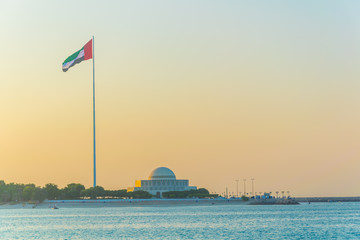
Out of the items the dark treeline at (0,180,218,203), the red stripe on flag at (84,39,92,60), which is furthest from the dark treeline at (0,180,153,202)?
the red stripe on flag at (84,39,92,60)

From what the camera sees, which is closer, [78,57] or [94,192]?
[78,57]

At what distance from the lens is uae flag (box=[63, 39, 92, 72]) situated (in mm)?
127812

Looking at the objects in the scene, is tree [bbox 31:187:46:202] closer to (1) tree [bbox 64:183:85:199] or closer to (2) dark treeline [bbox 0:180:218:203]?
(2) dark treeline [bbox 0:180:218:203]

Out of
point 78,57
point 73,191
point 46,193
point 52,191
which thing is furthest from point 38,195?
point 78,57

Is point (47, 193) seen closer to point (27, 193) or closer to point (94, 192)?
point (27, 193)

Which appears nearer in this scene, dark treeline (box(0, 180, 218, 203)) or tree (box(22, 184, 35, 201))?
dark treeline (box(0, 180, 218, 203))

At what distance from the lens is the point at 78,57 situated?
132750 millimetres

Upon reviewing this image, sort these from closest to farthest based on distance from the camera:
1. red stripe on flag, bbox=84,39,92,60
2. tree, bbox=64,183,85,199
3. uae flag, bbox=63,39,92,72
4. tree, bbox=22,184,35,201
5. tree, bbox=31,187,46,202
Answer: uae flag, bbox=63,39,92,72, red stripe on flag, bbox=84,39,92,60, tree, bbox=31,187,46,202, tree, bbox=22,184,35,201, tree, bbox=64,183,85,199

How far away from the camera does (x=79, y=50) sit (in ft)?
445

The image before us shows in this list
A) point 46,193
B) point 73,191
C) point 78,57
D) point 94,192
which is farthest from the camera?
point 73,191

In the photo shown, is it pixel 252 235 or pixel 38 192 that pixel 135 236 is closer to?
pixel 252 235

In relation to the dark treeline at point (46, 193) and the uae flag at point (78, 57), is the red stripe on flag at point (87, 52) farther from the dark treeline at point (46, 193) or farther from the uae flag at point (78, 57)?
the dark treeline at point (46, 193)

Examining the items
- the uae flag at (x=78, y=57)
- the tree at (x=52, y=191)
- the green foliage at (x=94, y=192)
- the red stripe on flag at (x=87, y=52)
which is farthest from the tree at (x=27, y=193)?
the red stripe on flag at (x=87, y=52)

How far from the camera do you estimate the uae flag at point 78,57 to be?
128 m
